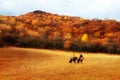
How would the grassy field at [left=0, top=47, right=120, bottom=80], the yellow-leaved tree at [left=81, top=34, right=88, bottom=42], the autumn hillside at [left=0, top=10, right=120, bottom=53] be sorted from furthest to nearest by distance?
the yellow-leaved tree at [left=81, top=34, right=88, bottom=42] → the autumn hillside at [left=0, top=10, right=120, bottom=53] → the grassy field at [left=0, top=47, right=120, bottom=80]

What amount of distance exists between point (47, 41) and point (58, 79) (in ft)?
218

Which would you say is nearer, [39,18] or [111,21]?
[111,21]

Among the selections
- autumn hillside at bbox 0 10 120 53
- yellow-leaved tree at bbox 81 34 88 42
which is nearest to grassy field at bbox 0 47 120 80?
autumn hillside at bbox 0 10 120 53

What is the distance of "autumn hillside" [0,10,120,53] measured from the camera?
91.7 m

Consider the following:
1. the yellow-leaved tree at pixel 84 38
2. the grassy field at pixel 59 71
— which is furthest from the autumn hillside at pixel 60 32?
the grassy field at pixel 59 71

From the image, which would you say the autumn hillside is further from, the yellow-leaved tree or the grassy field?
the grassy field

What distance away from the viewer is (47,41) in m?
94.2

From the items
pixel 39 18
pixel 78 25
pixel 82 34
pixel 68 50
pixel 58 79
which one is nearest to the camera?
pixel 58 79

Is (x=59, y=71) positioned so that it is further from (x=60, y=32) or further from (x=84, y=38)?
(x=60, y=32)

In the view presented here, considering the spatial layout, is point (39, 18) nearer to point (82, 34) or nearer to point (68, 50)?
point (82, 34)

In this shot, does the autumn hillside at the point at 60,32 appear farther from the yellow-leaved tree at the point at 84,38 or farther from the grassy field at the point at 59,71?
the grassy field at the point at 59,71

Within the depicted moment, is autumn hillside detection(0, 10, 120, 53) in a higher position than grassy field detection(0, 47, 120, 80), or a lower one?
higher

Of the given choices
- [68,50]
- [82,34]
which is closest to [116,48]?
[68,50]

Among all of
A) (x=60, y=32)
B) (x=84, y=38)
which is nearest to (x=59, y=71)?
(x=84, y=38)
